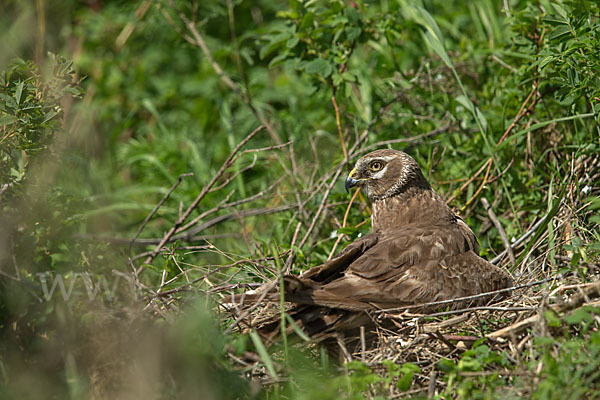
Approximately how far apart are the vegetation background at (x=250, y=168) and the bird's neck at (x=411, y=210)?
33 cm

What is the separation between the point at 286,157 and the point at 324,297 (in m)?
2.75

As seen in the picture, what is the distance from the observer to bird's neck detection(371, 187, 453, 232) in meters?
4.37

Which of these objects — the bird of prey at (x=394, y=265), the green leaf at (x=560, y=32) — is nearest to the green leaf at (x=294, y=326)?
the bird of prey at (x=394, y=265)

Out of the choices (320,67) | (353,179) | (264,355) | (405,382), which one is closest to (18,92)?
(264,355)

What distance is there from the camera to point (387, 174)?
4.50m

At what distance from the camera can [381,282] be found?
146 inches

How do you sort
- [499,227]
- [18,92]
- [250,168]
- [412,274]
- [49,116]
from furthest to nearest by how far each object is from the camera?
[250,168], [499,227], [412,274], [49,116], [18,92]

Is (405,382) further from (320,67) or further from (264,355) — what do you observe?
(320,67)

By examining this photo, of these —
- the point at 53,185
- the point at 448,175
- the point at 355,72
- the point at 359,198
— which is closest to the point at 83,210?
the point at 53,185

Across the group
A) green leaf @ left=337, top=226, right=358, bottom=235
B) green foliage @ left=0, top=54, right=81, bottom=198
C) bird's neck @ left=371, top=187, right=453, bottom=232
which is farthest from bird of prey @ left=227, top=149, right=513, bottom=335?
green foliage @ left=0, top=54, right=81, bottom=198

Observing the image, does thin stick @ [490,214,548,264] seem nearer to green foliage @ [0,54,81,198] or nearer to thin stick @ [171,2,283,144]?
thin stick @ [171,2,283,144]

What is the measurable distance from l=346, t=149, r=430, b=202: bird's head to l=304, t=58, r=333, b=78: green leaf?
0.88 m

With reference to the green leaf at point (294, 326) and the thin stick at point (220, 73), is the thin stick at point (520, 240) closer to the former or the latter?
the green leaf at point (294, 326)

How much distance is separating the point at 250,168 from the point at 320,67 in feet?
3.88
